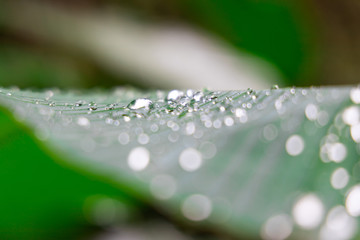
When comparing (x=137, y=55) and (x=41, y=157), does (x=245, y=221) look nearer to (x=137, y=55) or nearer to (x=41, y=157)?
(x=41, y=157)

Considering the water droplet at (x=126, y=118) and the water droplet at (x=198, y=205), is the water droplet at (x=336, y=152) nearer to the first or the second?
the water droplet at (x=198, y=205)

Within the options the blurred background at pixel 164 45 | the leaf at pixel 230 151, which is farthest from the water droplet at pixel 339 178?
the blurred background at pixel 164 45

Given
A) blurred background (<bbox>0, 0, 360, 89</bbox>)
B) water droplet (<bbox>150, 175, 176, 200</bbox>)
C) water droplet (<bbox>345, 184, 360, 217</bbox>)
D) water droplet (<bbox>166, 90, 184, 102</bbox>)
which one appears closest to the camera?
water droplet (<bbox>150, 175, 176, 200</bbox>)

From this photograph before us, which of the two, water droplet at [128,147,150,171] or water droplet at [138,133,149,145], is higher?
water droplet at [138,133,149,145]

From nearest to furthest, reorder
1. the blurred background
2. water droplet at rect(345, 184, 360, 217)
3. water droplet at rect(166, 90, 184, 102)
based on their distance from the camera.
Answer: water droplet at rect(345, 184, 360, 217), water droplet at rect(166, 90, 184, 102), the blurred background

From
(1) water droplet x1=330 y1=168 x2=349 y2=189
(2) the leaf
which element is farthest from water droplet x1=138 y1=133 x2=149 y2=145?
(1) water droplet x1=330 y1=168 x2=349 y2=189

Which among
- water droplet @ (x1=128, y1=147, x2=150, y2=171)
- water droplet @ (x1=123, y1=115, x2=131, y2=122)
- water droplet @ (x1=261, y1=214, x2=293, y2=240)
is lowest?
water droplet @ (x1=261, y1=214, x2=293, y2=240)

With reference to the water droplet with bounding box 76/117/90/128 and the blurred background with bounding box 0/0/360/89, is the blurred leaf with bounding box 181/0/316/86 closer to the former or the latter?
the blurred background with bounding box 0/0/360/89
